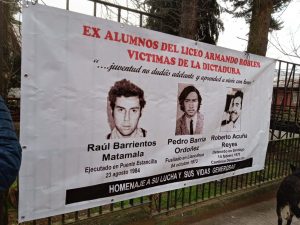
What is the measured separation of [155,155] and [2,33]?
72.3 inches

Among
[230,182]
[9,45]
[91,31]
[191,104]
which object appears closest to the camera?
[91,31]

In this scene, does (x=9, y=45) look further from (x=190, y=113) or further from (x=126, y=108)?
(x=190, y=113)

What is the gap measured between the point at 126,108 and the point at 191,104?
0.92 metres

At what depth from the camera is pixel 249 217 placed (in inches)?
194

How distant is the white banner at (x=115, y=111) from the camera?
2709 mm

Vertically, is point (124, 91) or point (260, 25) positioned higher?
point (260, 25)

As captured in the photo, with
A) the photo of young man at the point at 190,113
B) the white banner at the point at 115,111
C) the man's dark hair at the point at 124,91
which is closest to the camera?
the white banner at the point at 115,111

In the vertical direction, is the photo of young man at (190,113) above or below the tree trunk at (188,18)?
below

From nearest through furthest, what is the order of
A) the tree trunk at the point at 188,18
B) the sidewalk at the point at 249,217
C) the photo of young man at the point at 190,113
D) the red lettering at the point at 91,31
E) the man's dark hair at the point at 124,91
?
the red lettering at the point at 91,31, the man's dark hair at the point at 124,91, the photo of young man at the point at 190,113, the sidewalk at the point at 249,217, the tree trunk at the point at 188,18

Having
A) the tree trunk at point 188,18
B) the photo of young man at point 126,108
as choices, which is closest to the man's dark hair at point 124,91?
the photo of young man at point 126,108

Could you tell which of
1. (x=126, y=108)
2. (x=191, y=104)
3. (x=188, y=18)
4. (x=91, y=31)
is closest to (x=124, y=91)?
(x=126, y=108)

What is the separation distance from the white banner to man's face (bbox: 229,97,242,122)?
0.01 meters

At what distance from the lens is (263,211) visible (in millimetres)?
5230

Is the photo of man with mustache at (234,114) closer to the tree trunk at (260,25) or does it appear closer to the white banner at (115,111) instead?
the white banner at (115,111)
